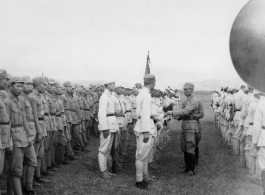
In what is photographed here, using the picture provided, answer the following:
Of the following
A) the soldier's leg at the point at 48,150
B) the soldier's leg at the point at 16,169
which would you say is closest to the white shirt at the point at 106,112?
the soldier's leg at the point at 48,150

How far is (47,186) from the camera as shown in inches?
264

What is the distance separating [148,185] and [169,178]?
919 mm

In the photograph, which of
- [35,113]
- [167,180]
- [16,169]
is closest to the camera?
[16,169]

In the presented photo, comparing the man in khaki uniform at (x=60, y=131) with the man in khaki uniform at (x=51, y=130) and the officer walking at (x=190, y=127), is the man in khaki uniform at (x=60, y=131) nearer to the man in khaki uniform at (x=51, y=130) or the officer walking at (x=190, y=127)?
the man in khaki uniform at (x=51, y=130)

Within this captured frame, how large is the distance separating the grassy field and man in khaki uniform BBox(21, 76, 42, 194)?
1.15 ft

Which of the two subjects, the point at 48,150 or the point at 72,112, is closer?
the point at 48,150

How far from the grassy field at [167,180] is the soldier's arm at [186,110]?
5.00ft

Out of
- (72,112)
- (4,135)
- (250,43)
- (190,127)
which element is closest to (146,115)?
(190,127)

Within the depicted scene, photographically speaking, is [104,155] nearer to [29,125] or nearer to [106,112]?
[106,112]

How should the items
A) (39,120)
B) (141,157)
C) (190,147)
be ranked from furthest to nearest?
(190,147) → (39,120) → (141,157)

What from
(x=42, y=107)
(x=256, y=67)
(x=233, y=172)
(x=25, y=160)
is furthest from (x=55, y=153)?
(x=256, y=67)

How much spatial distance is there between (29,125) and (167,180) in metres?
3.40

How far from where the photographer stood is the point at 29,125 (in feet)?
20.4

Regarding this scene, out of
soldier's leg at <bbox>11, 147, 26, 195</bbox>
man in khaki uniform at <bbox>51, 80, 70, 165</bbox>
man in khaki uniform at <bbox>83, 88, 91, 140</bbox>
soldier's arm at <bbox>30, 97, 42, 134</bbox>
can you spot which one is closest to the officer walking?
man in khaki uniform at <bbox>51, 80, 70, 165</bbox>
